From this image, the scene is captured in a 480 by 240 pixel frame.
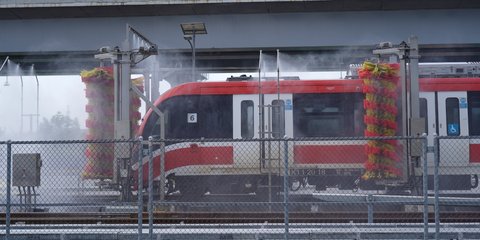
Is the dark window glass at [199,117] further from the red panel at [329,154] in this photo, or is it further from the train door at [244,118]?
the red panel at [329,154]

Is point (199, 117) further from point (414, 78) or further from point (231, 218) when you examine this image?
point (414, 78)

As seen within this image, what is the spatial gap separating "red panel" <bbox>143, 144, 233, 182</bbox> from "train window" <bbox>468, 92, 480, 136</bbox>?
5887 millimetres

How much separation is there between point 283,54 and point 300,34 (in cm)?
161

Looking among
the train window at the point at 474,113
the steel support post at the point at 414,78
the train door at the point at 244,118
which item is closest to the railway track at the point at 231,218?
the steel support post at the point at 414,78

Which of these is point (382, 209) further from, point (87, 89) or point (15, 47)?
point (15, 47)

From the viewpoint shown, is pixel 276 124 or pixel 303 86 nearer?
pixel 276 124

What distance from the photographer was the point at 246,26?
21750 millimetres

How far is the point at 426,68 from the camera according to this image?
591 inches

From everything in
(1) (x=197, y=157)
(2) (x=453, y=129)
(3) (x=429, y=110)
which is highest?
(3) (x=429, y=110)

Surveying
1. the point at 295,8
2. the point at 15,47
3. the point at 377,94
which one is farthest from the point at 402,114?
the point at 15,47

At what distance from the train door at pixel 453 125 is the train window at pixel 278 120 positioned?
3800 millimetres

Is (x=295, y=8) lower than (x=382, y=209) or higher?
higher

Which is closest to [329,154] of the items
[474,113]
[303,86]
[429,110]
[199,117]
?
[303,86]

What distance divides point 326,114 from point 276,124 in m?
1.28
